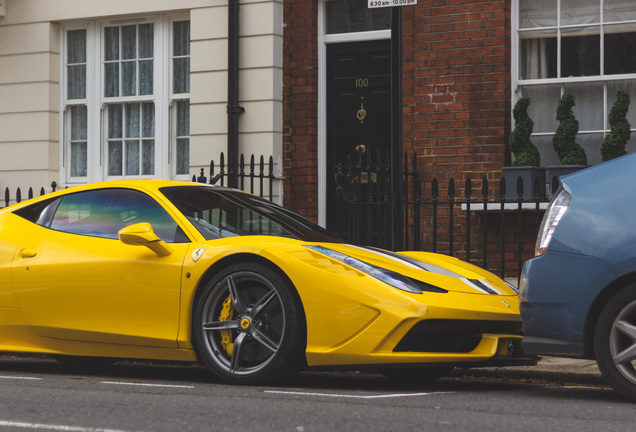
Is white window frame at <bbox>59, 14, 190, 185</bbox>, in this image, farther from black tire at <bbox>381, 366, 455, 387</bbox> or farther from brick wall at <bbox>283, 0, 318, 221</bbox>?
black tire at <bbox>381, 366, 455, 387</bbox>

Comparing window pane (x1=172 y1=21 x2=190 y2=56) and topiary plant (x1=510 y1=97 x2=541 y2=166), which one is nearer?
topiary plant (x1=510 y1=97 x2=541 y2=166)

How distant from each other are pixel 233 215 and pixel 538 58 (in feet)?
17.5

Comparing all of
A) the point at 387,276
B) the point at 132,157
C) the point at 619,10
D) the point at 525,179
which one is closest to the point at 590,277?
the point at 387,276

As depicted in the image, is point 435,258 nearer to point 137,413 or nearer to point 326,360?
point 326,360

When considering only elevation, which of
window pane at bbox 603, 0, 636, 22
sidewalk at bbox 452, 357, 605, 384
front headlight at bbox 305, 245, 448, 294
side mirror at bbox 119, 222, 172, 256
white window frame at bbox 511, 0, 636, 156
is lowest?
sidewalk at bbox 452, 357, 605, 384

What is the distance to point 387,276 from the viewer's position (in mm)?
6117

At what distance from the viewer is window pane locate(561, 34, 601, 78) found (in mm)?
10828

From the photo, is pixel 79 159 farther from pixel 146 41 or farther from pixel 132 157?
pixel 146 41

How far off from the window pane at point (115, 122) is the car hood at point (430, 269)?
7325mm

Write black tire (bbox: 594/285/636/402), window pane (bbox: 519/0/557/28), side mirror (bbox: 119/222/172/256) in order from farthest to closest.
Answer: window pane (bbox: 519/0/557/28), side mirror (bbox: 119/222/172/256), black tire (bbox: 594/285/636/402)

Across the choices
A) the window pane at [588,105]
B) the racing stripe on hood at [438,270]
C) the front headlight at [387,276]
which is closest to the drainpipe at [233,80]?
the window pane at [588,105]

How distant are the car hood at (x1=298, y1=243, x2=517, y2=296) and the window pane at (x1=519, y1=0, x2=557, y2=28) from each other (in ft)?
15.6

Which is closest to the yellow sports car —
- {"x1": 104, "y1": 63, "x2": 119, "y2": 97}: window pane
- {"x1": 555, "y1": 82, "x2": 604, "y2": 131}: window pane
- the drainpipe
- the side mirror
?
the side mirror

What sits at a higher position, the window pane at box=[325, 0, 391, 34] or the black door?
the window pane at box=[325, 0, 391, 34]
